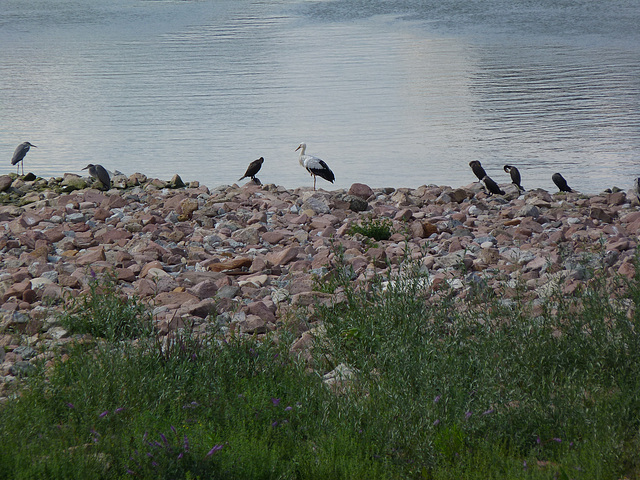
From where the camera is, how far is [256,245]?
7.16 meters

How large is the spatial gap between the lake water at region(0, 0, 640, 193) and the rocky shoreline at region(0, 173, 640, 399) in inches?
71.0

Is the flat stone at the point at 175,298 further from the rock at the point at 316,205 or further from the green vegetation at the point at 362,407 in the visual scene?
the rock at the point at 316,205

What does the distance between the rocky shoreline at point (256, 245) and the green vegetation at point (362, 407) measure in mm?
378

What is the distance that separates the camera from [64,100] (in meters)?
19.0

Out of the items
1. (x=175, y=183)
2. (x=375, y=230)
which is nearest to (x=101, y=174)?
(x=175, y=183)

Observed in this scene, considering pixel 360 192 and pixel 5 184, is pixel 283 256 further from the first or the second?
pixel 5 184

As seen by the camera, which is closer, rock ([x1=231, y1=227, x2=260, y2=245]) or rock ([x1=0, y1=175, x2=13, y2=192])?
rock ([x1=231, y1=227, x2=260, y2=245])

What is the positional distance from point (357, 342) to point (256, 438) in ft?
3.81

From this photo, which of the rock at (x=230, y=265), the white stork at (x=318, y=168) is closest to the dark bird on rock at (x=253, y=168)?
the white stork at (x=318, y=168)

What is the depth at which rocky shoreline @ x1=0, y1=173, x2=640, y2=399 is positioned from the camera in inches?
197

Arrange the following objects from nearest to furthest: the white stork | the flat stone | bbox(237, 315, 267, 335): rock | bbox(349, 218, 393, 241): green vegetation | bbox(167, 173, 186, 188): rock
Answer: bbox(237, 315, 267, 335): rock → the flat stone → bbox(349, 218, 393, 241): green vegetation → the white stork → bbox(167, 173, 186, 188): rock

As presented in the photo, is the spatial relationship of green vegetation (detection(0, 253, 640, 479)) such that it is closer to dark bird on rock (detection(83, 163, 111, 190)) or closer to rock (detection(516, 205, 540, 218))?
rock (detection(516, 205, 540, 218))

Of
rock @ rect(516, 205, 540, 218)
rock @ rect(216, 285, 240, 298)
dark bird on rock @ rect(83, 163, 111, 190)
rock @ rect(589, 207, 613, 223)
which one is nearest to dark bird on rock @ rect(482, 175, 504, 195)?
rock @ rect(516, 205, 540, 218)

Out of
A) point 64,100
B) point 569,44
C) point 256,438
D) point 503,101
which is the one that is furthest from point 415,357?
point 569,44
